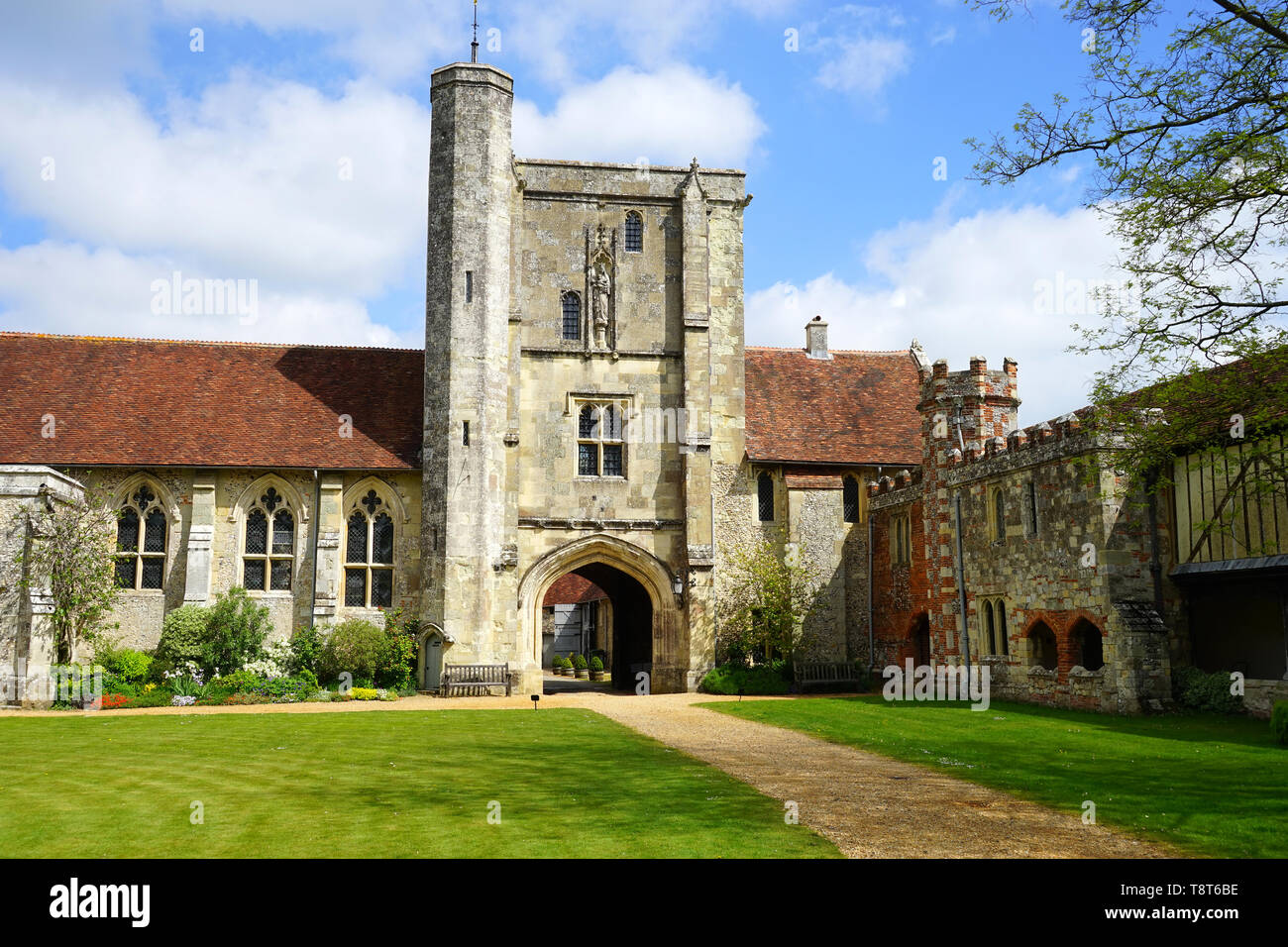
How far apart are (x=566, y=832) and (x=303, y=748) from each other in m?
7.22

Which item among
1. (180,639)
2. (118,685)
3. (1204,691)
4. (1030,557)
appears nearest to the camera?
(1204,691)

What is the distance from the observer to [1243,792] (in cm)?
1042

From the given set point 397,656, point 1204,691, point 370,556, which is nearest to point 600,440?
point 370,556

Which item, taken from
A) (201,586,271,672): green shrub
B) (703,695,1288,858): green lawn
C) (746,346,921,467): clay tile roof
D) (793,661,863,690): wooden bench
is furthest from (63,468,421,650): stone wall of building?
(703,695,1288,858): green lawn

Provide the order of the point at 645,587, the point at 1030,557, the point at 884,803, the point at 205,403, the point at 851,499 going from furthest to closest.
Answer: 1. the point at 851,499
2. the point at 645,587
3. the point at 205,403
4. the point at 1030,557
5. the point at 884,803

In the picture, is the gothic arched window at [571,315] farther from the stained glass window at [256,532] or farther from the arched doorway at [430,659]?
the stained glass window at [256,532]

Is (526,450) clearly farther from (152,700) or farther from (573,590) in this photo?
(573,590)

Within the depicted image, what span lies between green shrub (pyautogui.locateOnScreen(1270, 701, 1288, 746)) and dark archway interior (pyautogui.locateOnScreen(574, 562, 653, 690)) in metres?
17.5

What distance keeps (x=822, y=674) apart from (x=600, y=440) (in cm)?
876

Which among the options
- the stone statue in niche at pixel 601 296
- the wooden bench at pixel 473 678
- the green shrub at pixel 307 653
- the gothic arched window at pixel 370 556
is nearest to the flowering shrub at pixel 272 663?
the green shrub at pixel 307 653

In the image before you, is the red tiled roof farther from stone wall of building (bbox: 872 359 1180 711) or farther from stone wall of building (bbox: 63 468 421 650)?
stone wall of building (bbox: 872 359 1180 711)

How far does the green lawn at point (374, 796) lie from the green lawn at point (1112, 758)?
305 cm

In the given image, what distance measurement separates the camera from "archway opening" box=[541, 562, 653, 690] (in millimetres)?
30969

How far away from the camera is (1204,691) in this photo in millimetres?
18078
